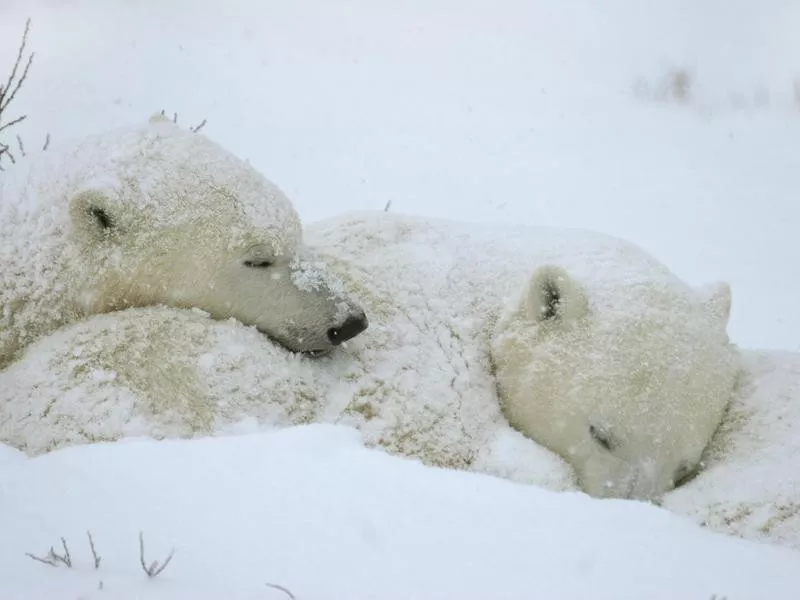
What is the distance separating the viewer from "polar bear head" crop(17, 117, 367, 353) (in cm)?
348

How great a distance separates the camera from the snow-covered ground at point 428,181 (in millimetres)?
1855

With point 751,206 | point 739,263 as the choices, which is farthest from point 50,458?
point 751,206

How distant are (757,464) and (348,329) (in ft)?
6.79

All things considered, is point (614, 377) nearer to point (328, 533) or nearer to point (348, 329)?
point (348, 329)

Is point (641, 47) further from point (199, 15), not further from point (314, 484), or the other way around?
point (314, 484)

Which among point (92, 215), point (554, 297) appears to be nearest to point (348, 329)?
point (554, 297)

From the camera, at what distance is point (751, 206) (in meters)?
9.88

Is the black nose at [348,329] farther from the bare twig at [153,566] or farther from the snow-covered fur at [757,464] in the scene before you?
the bare twig at [153,566]

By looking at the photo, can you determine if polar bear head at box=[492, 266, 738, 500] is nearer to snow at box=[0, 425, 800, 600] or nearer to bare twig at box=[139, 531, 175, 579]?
snow at box=[0, 425, 800, 600]

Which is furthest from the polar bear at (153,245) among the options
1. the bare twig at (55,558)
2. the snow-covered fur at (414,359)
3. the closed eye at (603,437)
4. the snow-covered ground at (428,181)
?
the bare twig at (55,558)

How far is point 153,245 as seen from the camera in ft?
11.6

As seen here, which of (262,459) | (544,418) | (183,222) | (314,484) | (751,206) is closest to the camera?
(314,484)

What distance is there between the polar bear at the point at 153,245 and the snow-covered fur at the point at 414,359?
138 millimetres

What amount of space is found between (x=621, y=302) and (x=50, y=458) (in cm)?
283
